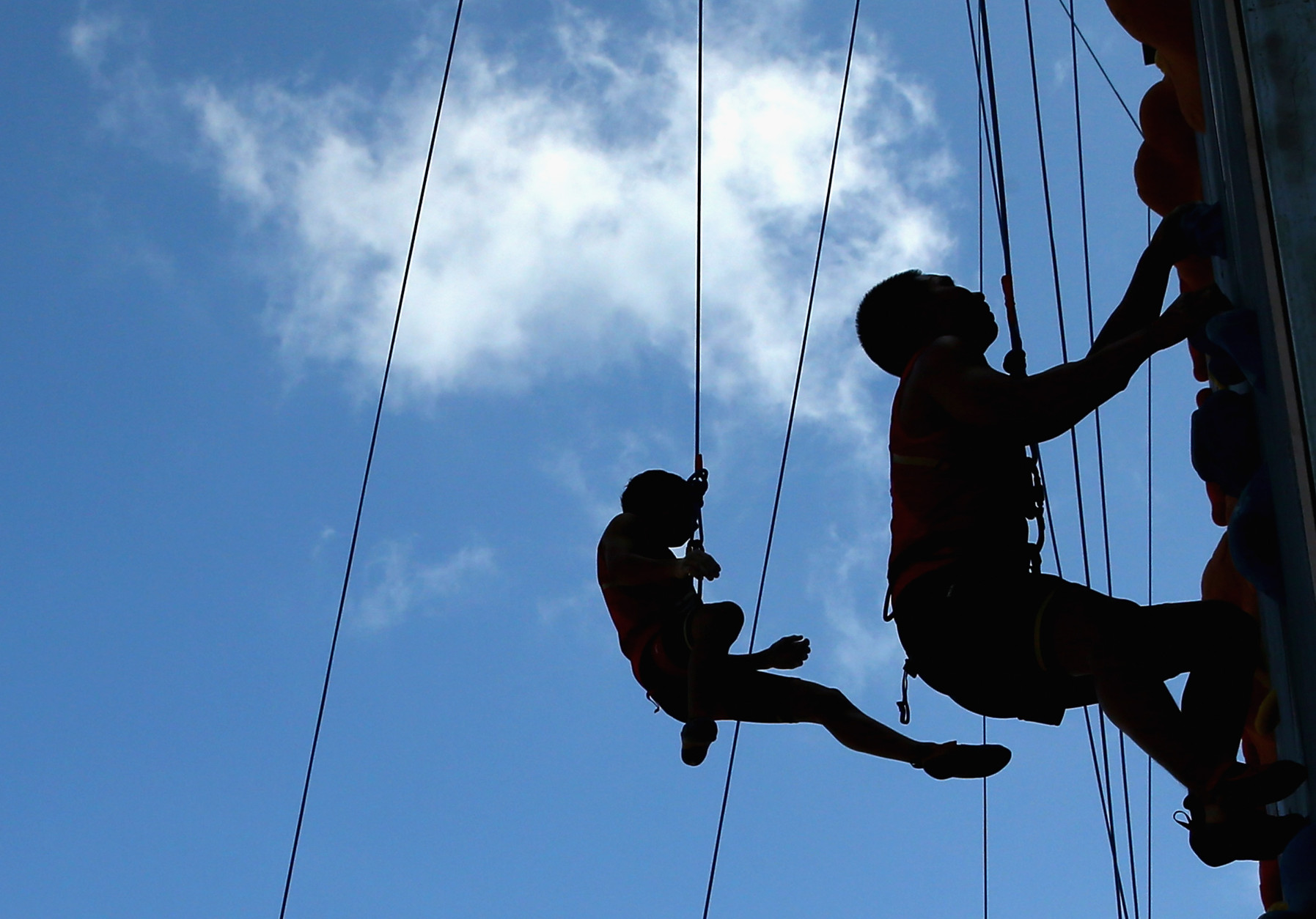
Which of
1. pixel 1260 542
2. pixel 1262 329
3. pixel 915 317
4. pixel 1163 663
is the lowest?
pixel 1163 663

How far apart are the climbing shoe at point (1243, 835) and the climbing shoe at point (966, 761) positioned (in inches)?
39.2

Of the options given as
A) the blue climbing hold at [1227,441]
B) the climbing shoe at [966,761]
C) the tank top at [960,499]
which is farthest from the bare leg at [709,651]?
the blue climbing hold at [1227,441]

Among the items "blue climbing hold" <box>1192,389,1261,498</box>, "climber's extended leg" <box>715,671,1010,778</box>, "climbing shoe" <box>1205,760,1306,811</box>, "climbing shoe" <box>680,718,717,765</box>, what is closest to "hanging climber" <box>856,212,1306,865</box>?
"climbing shoe" <box>1205,760,1306,811</box>

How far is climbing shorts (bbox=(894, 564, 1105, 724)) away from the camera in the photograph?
10.2 feet

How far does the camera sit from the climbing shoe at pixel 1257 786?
106 inches

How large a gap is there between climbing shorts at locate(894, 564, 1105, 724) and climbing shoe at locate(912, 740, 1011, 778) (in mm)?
404

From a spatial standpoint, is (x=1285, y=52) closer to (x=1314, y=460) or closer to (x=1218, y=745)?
(x=1314, y=460)

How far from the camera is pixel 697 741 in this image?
15.4ft

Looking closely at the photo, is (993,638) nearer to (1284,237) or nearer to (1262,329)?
(1262,329)

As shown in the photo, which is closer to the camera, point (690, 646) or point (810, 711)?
point (810, 711)

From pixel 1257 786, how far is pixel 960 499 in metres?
0.84

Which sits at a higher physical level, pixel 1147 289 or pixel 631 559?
pixel 631 559

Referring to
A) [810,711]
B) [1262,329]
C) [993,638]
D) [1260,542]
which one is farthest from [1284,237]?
[810,711]

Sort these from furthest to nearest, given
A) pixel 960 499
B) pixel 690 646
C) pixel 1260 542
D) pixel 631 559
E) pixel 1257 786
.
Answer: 1. pixel 631 559
2. pixel 690 646
3. pixel 960 499
4. pixel 1260 542
5. pixel 1257 786
